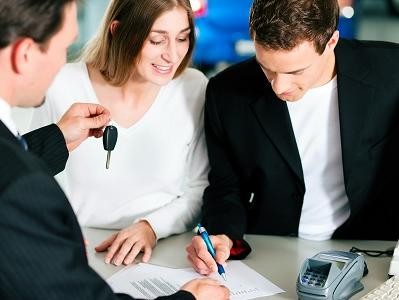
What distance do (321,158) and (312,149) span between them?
4cm

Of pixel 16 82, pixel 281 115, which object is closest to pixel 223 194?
pixel 281 115

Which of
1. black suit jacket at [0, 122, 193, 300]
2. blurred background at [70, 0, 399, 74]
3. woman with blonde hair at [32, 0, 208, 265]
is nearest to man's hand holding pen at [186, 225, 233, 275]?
woman with blonde hair at [32, 0, 208, 265]

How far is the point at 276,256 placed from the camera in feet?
5.54

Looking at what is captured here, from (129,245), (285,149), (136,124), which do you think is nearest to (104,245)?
(129,245)

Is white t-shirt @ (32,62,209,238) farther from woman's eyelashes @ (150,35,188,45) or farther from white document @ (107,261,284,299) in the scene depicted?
white document @ (107,261,284,299)

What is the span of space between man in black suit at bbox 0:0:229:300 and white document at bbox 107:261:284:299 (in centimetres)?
27

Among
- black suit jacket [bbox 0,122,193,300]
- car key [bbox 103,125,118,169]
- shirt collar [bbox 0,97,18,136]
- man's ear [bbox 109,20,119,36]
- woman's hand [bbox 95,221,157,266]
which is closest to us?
black suit jacket [bbox 0,122,193,300]

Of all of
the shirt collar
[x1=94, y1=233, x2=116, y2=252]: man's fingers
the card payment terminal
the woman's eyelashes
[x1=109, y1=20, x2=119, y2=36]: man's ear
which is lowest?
[x1=94, y1=233, x2=116, y2=252]: man's fingers

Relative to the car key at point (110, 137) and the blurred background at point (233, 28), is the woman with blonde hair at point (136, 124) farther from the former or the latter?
the blurred background at point (233, 28)

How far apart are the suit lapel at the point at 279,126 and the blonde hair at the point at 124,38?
0.28m

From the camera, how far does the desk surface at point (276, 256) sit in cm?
155

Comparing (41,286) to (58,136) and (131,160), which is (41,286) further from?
(131,160)

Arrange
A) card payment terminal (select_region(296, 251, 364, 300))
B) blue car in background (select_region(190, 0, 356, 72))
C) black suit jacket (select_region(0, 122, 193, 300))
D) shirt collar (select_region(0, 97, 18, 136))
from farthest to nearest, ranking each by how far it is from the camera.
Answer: blue car in background (select_region(190, 0, 356, 72))
card payment terminal (select_region(296, 251, 364, 300))
shirt collar (select_region(0, 97, 18, 136))
black suit jacket (select_region(0, 122, 193, 300))

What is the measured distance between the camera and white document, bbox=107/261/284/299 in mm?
1462
